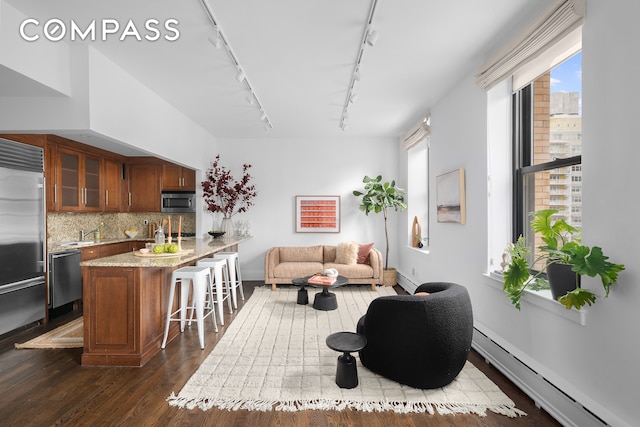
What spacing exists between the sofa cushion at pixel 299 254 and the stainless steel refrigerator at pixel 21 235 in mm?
3493

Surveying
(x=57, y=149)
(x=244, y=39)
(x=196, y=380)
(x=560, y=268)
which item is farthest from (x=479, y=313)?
(x=57, y=149)

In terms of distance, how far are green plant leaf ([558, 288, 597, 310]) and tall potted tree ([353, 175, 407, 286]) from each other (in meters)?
4.00

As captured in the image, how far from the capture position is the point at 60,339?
3.42 metres

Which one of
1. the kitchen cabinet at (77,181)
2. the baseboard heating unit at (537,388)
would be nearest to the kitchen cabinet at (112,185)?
the kitchen cabinet at (77,181)

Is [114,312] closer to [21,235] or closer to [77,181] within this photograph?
[21,235]

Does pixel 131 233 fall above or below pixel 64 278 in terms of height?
above

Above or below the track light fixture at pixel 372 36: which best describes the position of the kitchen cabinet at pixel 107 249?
below

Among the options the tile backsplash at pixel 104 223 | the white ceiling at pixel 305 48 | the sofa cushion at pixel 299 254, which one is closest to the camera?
the white ceiling at pixel 305 48

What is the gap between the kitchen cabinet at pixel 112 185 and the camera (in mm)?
5352

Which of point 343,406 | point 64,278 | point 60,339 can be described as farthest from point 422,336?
point 64,278

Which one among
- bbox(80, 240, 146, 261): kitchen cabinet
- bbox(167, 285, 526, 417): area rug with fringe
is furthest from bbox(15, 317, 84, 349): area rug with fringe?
bbox(167, 285, 526, 417): area rug with fringe

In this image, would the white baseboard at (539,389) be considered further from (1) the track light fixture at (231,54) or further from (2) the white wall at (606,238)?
(1) the track light fixture at (231,54)

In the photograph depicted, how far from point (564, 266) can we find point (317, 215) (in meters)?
4.73

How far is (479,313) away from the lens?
10.7 ft
